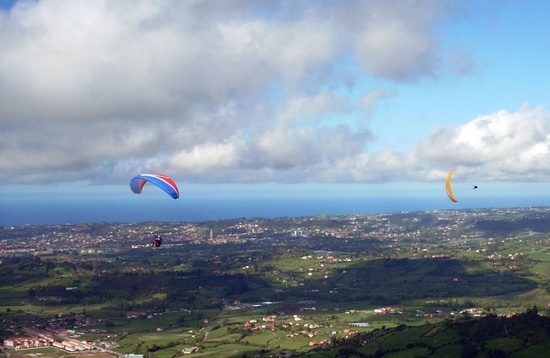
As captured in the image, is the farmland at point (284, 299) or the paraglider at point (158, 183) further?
the farmland at point (284, 299)

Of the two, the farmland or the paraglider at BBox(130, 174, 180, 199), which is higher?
the paraglider at BBox(130, 174, 180, 199)

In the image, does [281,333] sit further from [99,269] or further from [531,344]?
[99,269]

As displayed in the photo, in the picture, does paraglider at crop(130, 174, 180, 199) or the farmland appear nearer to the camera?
paraglider at crop(130, 174, 180, 199)

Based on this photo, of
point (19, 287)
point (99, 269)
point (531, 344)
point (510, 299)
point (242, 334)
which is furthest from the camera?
point (99, 269)

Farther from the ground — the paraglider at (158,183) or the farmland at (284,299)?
the paraglider at (158,183)

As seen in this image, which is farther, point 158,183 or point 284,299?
point 284,299

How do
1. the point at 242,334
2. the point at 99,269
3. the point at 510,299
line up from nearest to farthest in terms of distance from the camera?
the point at 242,334 < the point at 510,299 < the point at 99,269

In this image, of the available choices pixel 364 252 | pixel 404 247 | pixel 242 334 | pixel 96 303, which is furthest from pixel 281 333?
pixel 404 247

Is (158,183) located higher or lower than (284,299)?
higher
